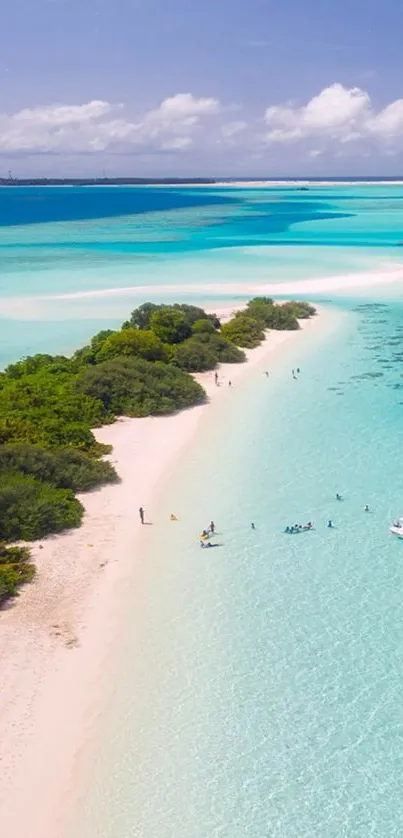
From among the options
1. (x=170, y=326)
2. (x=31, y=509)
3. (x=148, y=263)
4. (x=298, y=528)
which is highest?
(x=148, y=263)

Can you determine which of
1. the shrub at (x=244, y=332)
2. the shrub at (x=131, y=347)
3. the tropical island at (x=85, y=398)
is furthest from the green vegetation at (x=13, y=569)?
the shrub at (x=244, y=332)

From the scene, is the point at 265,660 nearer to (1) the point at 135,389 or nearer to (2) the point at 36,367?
(1) the point at 135,389

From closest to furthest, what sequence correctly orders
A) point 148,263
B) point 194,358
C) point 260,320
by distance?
1. point 194,358
2. point 260,320
3. point 148,263

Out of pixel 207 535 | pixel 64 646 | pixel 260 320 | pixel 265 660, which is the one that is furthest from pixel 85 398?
pixel 260 320

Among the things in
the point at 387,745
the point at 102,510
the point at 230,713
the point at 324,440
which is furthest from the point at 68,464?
the point at 387,745

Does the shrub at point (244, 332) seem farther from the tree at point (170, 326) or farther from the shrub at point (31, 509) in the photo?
the shrub at point (31, 509)

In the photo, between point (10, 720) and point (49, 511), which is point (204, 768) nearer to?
point (10, 720)

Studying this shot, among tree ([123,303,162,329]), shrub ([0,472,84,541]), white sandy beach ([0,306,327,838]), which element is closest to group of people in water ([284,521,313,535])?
white sandy beach ([0,306,327,838])
